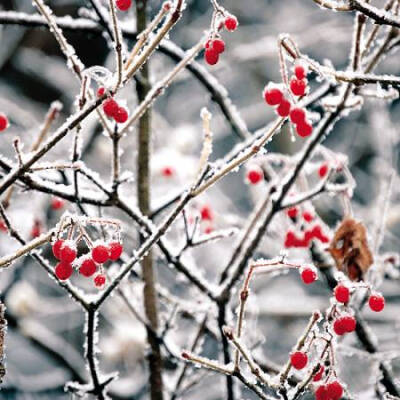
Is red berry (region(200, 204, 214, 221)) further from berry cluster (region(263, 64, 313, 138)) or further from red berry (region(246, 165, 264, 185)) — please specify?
berry cluster (region(263, 64, 313, 138))

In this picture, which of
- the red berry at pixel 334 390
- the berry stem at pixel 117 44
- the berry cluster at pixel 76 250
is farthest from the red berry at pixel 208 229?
the berry stem at pixel 117 44

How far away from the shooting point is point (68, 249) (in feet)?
5.45

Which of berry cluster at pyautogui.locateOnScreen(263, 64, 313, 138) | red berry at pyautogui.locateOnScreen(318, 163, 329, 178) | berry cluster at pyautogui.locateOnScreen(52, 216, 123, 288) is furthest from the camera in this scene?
red berry at pyautogui.locateOnScreen(318, 163, 329, 178)

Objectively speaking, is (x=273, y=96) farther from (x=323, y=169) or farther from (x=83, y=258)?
(x=323, y=169)

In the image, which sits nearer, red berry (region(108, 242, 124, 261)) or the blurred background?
red berry (region(108, 242, 124, 261))

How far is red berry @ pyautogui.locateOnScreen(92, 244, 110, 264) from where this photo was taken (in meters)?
1.72

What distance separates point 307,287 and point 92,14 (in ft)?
18.3

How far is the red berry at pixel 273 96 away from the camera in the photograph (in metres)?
1.71

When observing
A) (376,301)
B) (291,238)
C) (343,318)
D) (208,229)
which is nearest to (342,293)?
(343,318)

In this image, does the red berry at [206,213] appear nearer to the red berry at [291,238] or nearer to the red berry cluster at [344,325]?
the red berry at [291,238]

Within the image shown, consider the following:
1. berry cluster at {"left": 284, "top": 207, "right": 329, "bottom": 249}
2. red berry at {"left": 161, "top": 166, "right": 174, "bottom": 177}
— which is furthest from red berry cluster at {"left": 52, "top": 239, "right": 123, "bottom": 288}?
red berry at {"left": 161, "top": 166, "right": 174, "bottom": 177}

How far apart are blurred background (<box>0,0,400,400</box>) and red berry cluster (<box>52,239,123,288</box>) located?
86.4 inches

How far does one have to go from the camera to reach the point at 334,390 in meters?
1.69

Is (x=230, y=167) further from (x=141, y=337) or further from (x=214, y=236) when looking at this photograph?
(x=141, y=337)
